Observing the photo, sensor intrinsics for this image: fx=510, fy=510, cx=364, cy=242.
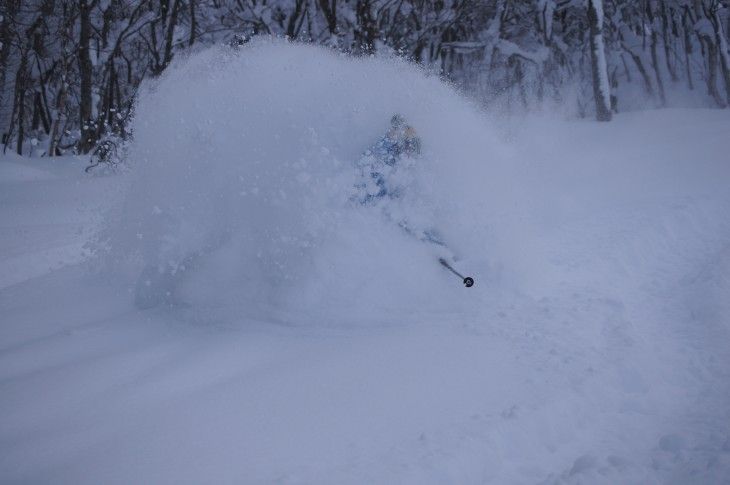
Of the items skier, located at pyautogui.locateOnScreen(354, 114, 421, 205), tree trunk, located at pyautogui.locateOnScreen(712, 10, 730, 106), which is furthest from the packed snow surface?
tree trunk, located at pyautogui.locateOnScreen(712, 10, 730, 106)

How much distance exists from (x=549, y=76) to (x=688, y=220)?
506 inches

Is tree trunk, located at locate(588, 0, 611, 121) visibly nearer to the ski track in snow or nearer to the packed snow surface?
the packed snow surface

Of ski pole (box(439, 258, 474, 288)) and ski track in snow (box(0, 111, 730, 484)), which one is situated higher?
ski pole (box(439, 258, 474, 288))

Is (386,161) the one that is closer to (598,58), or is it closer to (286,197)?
(286,197)

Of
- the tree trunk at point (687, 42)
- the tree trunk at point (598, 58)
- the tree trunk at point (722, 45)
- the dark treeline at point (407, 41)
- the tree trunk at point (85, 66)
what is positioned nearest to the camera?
the tree trunk at point (598, 58)

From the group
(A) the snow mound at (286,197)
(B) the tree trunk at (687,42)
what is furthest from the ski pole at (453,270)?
(B) the tree trunk at (687,42)

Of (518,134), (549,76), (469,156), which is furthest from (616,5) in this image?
(469,156)

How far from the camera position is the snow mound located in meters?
4.22

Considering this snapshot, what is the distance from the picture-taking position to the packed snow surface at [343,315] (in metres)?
2.52

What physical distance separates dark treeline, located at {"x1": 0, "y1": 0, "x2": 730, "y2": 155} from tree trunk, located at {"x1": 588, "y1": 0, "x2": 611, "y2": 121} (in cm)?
3

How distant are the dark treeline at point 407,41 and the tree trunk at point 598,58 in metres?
0.03

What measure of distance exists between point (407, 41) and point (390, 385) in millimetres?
16049

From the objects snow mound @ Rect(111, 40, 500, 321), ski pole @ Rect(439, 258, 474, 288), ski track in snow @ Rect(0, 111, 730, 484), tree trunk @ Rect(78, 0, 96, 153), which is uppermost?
tree trunk @ Rect(78, 0, 96, 153)

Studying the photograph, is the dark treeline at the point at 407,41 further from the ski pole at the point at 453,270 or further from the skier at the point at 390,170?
the ski pole at the point at 453,270
